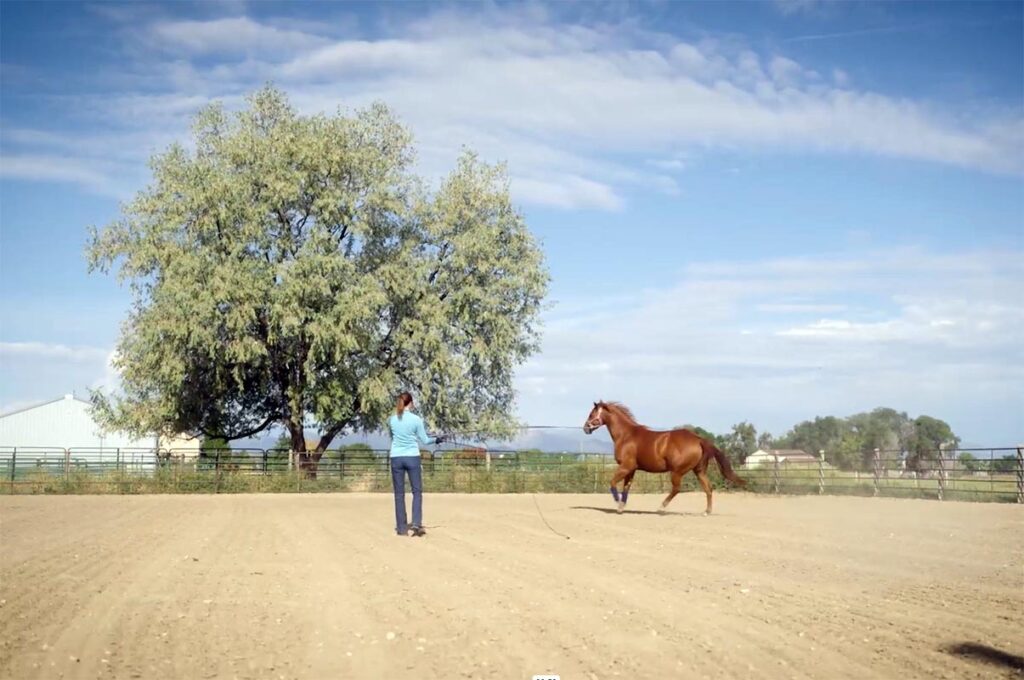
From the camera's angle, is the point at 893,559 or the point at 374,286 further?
the point at 374,286

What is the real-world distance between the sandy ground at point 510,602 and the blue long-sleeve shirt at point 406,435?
122 cm

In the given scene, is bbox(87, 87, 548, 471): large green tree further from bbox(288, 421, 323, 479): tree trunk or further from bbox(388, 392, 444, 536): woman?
bbox(388, 392, 444, 536): woman

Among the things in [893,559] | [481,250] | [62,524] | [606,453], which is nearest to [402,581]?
[893,559]

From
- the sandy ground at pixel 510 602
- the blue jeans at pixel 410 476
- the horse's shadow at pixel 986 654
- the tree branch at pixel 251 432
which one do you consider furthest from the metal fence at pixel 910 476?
the horse's shadow at pixel 986 654

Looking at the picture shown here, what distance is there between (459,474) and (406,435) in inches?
755

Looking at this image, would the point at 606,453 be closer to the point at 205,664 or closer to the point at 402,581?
the point at 402,581

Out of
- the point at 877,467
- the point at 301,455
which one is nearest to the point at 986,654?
the point at 877,467

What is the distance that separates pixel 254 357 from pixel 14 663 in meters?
28.9

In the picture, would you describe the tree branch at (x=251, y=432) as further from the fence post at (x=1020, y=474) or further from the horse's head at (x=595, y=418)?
the fence post at (x=1020, y=474)

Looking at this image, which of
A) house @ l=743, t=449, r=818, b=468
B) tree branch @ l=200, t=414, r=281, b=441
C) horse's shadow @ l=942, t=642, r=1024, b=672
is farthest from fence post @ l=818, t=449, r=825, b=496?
horse's shadow @ l=942, t=642, r=1024, b=672

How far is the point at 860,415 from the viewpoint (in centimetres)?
8262

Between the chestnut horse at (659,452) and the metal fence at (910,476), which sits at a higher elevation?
the chestnut horse at (659,452)

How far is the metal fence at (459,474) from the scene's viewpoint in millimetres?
29625

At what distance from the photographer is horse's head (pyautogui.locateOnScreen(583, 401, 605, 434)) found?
2092 centimetres
